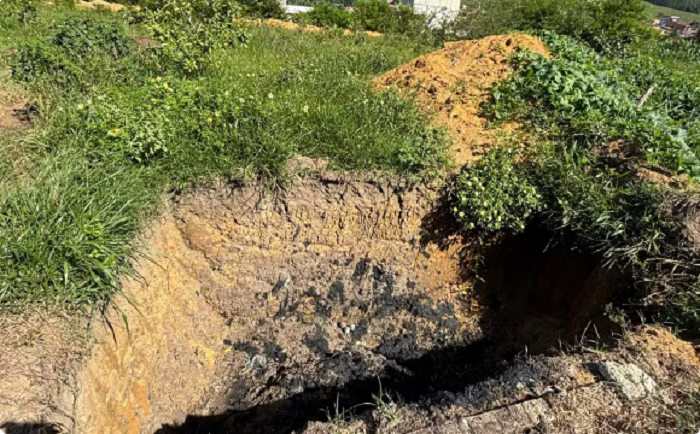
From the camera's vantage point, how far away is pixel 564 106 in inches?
160

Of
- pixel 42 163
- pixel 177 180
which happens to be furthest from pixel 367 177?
pixel 42 163

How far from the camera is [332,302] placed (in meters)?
3.90

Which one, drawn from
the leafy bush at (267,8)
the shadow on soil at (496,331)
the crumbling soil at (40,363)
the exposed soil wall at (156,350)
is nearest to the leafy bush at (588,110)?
the shadow on soil at (496,331)

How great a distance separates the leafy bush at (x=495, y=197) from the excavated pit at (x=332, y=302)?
32 centimetres

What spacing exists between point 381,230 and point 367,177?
0.52 meters

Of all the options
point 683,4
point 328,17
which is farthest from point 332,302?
point 683,4

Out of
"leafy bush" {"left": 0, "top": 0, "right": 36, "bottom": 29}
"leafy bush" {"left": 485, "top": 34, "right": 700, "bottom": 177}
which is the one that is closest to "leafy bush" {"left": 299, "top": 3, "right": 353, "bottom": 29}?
"leafy bush" {"left": 0, "top": 0, "right": 36, "bottom": 29}

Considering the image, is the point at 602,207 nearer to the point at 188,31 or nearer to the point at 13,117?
the point at 188,31

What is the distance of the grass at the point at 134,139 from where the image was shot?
2502mm

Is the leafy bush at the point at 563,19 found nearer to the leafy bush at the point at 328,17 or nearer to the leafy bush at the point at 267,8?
the leafy bush at the point at 328,17

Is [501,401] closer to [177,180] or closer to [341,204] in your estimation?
[341,204]

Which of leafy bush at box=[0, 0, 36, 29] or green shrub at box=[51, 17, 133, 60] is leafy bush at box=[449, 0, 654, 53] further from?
leafy bush at box=[0, 0, 36, 29]

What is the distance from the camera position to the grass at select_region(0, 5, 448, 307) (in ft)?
8.21

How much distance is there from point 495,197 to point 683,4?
44072 mm
